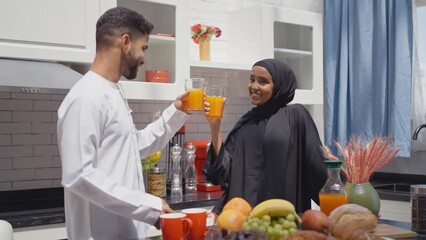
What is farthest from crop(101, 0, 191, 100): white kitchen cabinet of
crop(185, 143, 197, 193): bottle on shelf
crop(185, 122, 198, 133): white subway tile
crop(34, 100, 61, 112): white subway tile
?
crop(185, 122, 198, 133): white subway tile

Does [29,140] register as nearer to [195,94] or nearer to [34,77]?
[34,77]

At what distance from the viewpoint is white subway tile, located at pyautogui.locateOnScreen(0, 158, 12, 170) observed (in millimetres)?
3312

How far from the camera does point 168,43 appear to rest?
362 centimetres

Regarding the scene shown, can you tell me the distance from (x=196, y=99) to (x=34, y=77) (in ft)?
3.17

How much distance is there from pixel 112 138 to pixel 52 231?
1.03 meters

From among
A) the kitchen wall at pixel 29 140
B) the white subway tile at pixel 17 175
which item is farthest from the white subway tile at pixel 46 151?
the white subway tile at pixel 17 175

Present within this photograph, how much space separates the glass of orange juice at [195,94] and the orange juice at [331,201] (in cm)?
69

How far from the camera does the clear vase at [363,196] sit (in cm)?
200

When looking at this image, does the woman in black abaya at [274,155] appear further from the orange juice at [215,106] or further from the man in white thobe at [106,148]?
the man in white thobe at [106,148]

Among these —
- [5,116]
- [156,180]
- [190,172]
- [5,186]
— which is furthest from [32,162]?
[190,172]

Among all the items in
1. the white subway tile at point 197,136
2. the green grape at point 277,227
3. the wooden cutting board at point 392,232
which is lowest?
the wooden cutting board at point 392,232

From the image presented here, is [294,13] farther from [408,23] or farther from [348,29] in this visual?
[408,23]

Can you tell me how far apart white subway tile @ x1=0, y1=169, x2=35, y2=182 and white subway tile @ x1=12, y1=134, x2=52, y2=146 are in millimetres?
165

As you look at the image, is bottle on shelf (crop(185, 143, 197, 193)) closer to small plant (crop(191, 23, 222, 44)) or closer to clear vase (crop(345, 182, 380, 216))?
small plant (crop(191, 23, 222, 44))
